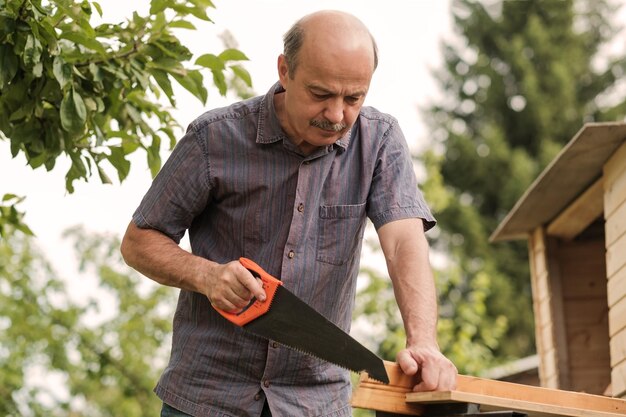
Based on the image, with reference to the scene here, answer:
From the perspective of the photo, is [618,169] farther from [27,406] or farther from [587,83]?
[587,83]

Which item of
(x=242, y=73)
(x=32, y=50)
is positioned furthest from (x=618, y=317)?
(x=32, y=50)

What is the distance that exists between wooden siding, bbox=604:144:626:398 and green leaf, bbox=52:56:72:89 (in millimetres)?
3601

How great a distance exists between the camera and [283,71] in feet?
11.9

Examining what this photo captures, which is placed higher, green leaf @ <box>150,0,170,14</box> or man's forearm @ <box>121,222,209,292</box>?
green leaf @ <box>150,0,170,14</box>

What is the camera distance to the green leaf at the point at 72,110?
417cm

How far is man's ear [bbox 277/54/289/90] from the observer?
11.8ft

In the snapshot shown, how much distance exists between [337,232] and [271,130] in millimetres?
438

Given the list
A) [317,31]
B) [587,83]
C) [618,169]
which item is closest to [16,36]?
[317,31]

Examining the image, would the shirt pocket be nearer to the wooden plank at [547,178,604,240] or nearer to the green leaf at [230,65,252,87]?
the green leaf at [230,65,252,87]

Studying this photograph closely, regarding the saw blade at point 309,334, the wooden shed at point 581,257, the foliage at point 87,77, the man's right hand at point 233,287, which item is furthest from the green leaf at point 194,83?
the wooden shed at point 581,257

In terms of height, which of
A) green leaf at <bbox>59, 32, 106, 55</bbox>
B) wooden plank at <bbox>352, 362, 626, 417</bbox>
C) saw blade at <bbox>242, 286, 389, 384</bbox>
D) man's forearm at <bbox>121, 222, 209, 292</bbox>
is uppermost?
green leaf at <bbox>59, 32, 106, 55</bbox>

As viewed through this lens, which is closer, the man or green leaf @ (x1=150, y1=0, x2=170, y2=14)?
the man

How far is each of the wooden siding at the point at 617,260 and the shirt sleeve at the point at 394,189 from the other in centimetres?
287

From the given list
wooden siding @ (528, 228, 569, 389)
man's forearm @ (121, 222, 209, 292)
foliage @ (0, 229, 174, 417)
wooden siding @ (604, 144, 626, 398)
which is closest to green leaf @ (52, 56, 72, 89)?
man's forearm @ (121, 222, 209, 292)
